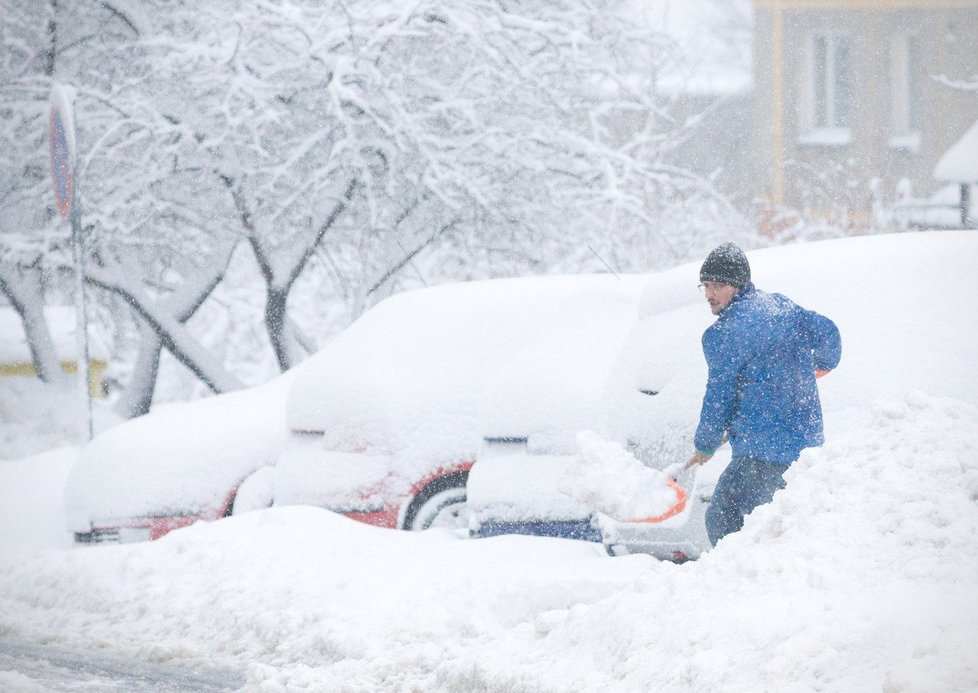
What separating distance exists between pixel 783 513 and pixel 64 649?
3422mm

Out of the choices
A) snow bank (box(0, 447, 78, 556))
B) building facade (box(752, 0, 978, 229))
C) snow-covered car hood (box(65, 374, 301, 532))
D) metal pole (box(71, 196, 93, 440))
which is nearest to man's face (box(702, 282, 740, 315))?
snow-covered car hood (box(65, 374, 301, 532))

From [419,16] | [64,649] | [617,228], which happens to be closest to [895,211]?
[617,228]

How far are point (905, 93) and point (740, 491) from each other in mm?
18747

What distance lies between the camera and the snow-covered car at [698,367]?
612cm

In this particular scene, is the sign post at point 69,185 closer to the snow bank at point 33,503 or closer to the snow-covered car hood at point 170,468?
the snow bank at point 33,503

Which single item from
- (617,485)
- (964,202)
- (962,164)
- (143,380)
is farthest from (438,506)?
(964,202)

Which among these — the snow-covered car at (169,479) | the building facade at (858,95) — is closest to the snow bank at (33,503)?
the snow-covered car at (169,479)

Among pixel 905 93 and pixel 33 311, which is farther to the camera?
pixel 905 93

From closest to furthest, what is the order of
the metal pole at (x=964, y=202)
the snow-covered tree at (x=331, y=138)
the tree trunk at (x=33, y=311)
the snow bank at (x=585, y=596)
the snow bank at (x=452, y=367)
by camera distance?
the snow bank at (x=585, y=596), the snow bank at (x=452, y=367), the snow-covered tree at (x=331, y=138), the tree trunk at (x=33, y=311), the metal pole at (x=964, y=202)

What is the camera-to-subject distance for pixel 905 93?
22750 millimetres

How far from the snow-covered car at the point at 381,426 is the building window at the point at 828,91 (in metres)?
15.5

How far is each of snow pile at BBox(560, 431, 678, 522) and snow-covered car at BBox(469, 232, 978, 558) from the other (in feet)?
0.36

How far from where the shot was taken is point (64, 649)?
650cm

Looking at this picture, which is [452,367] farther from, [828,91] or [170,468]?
[828,91]
